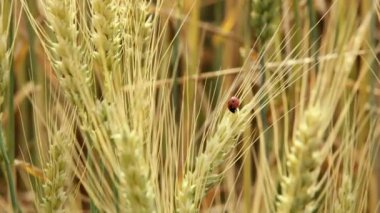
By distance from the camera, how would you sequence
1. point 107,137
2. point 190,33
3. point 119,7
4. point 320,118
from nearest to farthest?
point 320,118 < point 107,137 < point 119,7 < point 190,33

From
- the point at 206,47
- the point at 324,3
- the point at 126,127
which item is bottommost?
the point at 206,47

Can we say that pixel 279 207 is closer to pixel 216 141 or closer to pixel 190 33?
pixel 216 141

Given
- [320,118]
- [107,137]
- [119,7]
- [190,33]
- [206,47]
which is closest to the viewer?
[320,118]

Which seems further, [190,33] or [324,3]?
[324,3]

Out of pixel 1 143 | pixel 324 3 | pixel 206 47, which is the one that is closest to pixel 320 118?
pixel 1 143

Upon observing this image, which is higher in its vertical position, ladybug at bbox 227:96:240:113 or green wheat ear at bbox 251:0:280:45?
green wheat ear at bbox 251:0:280:45

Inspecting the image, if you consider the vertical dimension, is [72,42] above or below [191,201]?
above

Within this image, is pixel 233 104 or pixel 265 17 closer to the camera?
pixel 233 104

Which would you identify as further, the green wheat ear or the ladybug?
the green wheat ear
